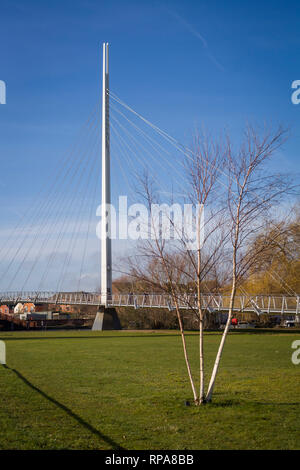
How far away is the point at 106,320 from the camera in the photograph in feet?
148

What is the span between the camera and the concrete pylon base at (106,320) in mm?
44938

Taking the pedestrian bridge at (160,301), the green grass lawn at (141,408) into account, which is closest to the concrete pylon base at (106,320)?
the pedestrian bridge at (160,301)

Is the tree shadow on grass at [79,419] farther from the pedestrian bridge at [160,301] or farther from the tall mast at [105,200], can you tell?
the tall mast at [105,200]

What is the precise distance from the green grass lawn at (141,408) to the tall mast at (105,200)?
82.9 feet

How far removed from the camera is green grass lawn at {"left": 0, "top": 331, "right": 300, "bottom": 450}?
6992mm

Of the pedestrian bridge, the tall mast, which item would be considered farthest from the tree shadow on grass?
the tall mast

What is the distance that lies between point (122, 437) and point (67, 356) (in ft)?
41.4

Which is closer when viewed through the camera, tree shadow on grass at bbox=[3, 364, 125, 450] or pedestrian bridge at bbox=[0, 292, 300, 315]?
tree shadow on grass at bbox=[3, 364, 125, 450]

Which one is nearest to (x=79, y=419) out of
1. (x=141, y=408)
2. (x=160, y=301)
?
(x=141, y=408)

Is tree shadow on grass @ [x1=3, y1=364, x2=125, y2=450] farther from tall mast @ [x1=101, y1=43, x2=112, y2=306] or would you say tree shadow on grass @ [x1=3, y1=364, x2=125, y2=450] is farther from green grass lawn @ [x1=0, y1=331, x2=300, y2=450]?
tall mast @ [x1=101, y1=43, x2=112, y2=306]

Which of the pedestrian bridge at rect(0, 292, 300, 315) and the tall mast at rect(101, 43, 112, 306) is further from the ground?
the tall mast at rect(101, 43, 112, 306)

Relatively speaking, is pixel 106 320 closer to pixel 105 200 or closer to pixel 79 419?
pixel 105 200

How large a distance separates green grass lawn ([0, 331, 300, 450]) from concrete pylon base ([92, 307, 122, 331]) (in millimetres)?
28792
